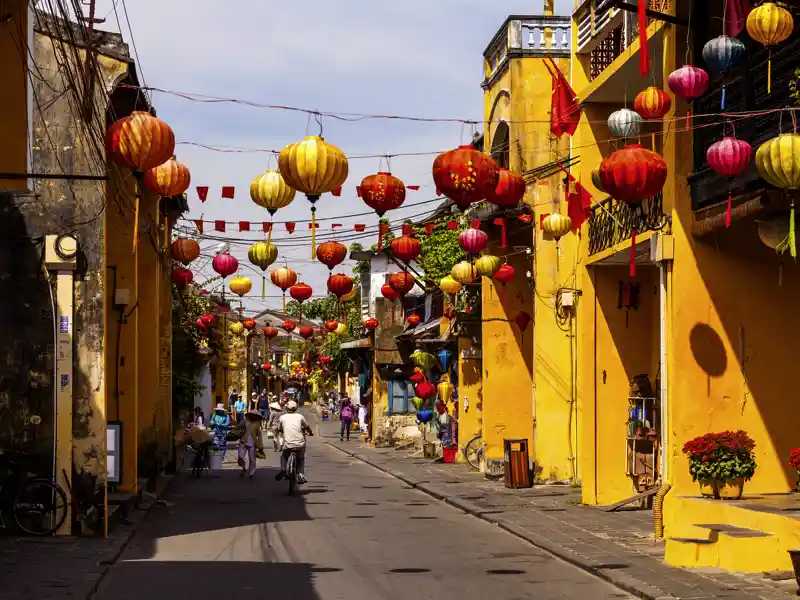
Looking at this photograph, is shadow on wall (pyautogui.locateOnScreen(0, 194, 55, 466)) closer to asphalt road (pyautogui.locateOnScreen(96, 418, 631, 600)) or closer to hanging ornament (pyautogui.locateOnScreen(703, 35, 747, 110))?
asphalt road (pyautogui.locateOnScreen(96, 418, 631, 600))

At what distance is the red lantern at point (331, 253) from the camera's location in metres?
25.2

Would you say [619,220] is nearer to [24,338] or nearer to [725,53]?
[725,53]

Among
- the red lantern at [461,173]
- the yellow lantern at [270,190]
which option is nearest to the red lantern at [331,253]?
the yellow lantern at [270,190]

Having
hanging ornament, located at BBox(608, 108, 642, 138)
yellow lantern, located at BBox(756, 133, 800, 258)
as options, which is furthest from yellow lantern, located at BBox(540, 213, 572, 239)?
yellow lantern, located at BBox(756, 133, 800, 258)

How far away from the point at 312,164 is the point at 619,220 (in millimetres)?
6779

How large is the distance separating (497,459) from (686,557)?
15.8 metres

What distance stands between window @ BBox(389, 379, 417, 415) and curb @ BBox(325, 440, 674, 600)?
2457 centimetres

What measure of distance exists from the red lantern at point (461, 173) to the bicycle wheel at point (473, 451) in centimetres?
1729

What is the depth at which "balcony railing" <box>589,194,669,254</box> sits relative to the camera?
1861 cm

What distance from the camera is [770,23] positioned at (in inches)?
534

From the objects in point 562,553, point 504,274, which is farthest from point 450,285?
point 562,553

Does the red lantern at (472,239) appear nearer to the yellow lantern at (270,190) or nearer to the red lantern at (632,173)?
the yellow lantern at (270,190)

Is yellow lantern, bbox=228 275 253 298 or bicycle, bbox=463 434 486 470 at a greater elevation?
yellow lantern, bbox=228 275 253 298

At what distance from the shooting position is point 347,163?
15.9m
